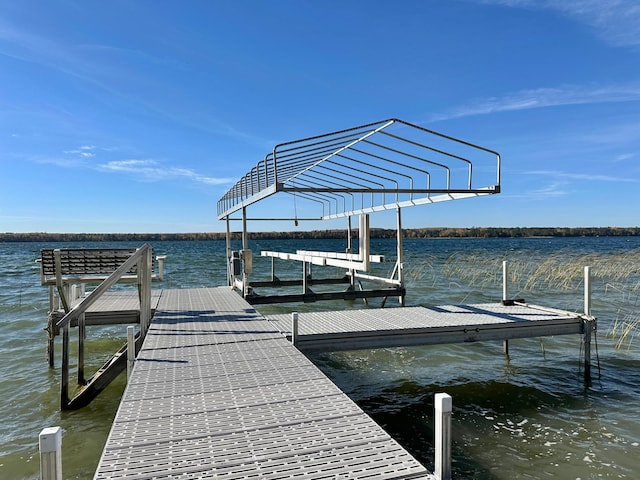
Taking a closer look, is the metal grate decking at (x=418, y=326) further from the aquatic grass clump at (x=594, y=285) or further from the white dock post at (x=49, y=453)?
the white dock post at (x=49, y=453)

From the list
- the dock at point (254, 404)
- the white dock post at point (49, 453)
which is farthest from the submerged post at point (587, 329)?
the white dock post at point (49, 453)

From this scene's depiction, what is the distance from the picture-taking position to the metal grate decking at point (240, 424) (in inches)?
115

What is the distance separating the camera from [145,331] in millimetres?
Answer: 7371

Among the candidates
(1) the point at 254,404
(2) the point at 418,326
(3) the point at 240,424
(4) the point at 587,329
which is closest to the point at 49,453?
(3) the point at 240,424

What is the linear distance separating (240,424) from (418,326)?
460 centimetres

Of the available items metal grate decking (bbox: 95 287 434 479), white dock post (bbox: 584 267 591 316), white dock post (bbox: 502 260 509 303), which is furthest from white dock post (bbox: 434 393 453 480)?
white dock post (bbox: 502 260 509 303)

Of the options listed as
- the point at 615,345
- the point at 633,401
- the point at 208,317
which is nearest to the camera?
the point at 633,401

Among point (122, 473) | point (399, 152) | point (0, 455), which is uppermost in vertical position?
point (399, 152)

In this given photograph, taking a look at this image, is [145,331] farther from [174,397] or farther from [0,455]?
[174,397]

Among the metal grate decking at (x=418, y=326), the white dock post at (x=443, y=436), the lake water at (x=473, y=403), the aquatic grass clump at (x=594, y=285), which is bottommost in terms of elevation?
the lake water at (x=473, y=403)

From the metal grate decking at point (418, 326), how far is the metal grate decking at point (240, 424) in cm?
130

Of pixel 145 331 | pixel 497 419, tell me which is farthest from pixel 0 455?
pixel 497 419

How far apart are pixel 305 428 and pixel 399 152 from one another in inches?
251

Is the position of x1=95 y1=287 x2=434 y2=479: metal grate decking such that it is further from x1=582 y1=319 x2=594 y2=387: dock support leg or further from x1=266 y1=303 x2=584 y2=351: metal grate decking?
x1=582 y1=319 x2=594 y2=387: dock support leg
